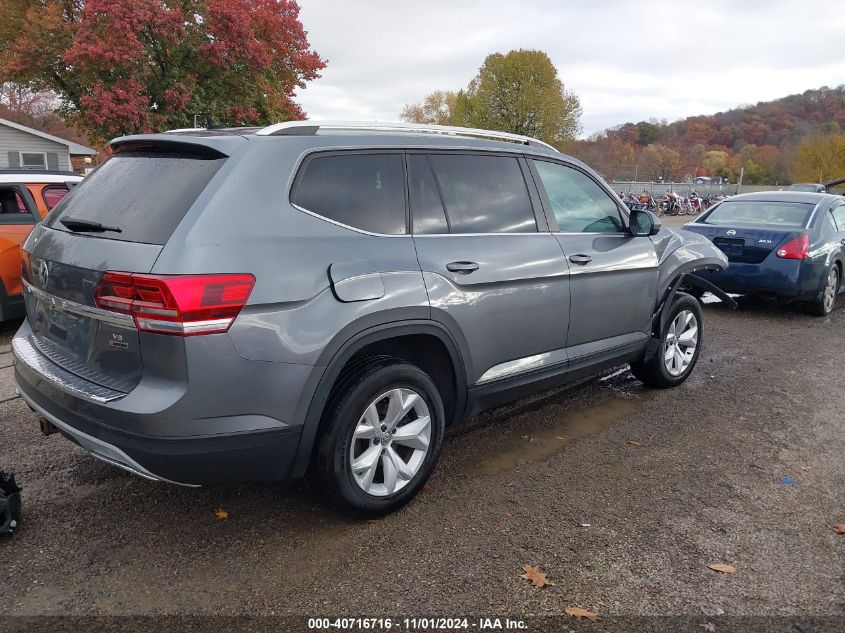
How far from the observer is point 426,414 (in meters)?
3.32

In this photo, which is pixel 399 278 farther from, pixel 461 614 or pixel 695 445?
pixel 695 445

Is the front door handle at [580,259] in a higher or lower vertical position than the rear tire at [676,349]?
higher

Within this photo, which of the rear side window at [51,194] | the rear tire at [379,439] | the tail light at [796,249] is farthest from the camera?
the tail light at [796,249]

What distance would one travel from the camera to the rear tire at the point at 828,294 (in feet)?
27.6

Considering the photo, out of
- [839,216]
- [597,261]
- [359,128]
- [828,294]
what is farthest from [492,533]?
[839,216]

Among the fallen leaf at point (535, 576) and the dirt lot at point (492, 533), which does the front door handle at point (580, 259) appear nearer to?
the dirt lot at point (492, 533)

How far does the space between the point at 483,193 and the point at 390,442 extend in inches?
58.6

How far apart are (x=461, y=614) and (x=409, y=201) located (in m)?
1.91

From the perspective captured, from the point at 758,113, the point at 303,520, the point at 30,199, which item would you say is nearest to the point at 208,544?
the point at 303,520

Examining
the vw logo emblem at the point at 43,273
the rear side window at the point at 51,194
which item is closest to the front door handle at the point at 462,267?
the vw logo emblem at the point at 43,273

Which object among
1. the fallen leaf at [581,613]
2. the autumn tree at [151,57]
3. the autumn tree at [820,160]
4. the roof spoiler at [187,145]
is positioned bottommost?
the fallen leaf at [581,613]

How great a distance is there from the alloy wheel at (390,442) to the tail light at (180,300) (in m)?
0.83

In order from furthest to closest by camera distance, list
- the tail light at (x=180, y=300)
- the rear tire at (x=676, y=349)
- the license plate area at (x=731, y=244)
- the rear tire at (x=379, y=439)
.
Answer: the license plate area at (x=731, y=244)
the rear tire at (x=676, y=349)
the rear tire at (x=379, y=439)
the tail light at (x=180, y=300)

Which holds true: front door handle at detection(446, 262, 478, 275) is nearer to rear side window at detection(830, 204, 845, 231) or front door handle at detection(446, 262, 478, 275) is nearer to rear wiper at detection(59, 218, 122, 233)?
rear wiper at detection(59, 218, 122, 233)
